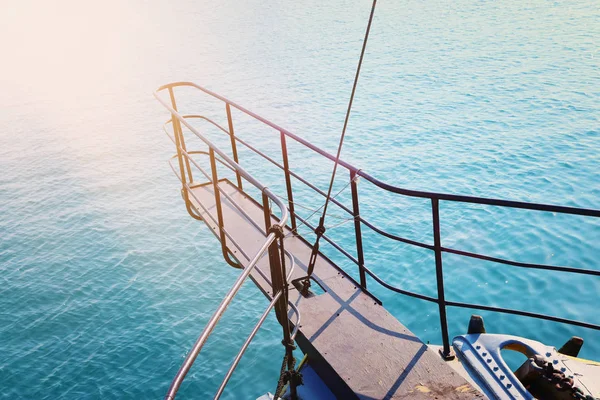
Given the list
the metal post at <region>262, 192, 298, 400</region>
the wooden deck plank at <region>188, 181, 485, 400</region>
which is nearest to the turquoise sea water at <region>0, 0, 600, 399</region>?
the wooden deck plank at <region>188, 181, 485, 400</region>

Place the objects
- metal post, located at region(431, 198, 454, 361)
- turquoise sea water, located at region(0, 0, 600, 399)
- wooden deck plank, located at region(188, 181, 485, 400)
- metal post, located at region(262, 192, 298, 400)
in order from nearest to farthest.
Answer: metal post, located at region(262, 192, 298, 400)
wooden deck plank, located at region(188, 181, 485, 400)
metal post, located at region(431, 198, 454, 361)
turquoise sea water, located at region(0, 0, 600, 399)

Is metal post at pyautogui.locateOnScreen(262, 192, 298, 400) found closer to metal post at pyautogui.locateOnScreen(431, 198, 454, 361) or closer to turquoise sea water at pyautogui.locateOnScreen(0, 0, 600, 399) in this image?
metal post at pyautogui.locateOnScreen(431, 198, 454, 361)

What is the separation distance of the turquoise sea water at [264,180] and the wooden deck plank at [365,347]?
5.32 m

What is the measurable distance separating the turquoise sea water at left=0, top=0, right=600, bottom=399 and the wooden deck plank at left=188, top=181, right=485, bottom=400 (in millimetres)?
5324

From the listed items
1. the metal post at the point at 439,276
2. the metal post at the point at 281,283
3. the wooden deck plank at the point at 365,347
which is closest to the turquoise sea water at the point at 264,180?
the wooden deck plank at the point at 365,347

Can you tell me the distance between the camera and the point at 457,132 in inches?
742

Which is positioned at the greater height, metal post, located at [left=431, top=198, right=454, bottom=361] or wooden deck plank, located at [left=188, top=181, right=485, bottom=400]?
metal post, located at [left=431, top=198, right=454, bottom=361]

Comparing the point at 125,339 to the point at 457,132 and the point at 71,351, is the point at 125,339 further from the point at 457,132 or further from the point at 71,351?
the point at 457,132

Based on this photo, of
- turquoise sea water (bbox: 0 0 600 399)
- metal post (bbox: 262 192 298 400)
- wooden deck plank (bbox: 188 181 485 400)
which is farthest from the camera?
turquoise sea water (bbox: 0 0 600 399)

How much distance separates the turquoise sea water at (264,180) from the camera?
9961 mm

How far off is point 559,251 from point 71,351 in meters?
11.5

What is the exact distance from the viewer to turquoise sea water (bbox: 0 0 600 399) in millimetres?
9961

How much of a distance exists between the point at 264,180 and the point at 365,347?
13.1 m

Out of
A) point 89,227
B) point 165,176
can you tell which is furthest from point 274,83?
point 89,227
